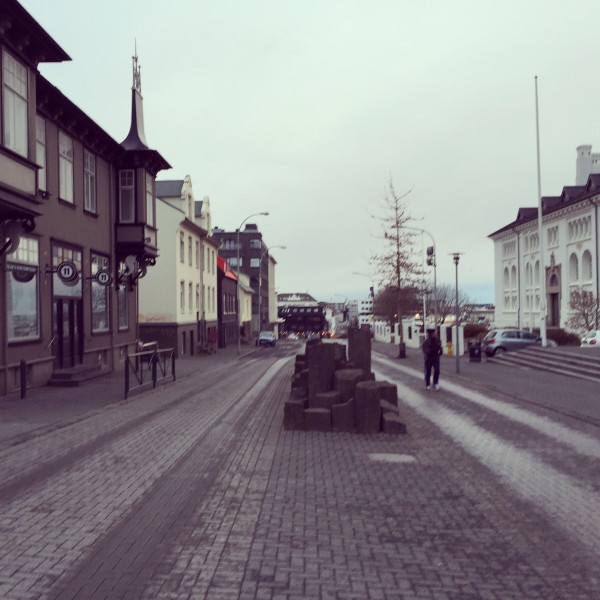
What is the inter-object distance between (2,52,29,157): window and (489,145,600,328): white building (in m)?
34.4

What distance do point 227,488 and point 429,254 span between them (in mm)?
39102

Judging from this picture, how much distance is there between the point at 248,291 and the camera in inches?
3492

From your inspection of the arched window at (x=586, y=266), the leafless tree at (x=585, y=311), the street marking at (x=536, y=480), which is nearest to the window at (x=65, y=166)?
the street marking at (x=536, y=480)

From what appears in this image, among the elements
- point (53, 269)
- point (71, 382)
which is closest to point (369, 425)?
point (71, 382)

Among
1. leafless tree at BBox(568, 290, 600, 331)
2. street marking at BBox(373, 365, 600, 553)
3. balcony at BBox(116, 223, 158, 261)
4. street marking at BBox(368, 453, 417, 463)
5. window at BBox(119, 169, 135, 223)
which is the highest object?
window at BBox(119, 169, 135, 223)

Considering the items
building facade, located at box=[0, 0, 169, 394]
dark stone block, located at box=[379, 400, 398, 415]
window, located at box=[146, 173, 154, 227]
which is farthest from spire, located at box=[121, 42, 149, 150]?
dark stone block, located at box=[379, 400, 398, 415]

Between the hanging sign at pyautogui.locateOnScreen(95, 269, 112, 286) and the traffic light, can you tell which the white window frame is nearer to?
the hanging sign at pyautogui.locateOnScreen(95, 269, 112, 286)

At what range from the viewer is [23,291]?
20109 millimetres

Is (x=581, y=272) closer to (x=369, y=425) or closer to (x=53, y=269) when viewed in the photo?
(x=53, y=269)

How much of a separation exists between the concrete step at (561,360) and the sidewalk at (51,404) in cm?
1538

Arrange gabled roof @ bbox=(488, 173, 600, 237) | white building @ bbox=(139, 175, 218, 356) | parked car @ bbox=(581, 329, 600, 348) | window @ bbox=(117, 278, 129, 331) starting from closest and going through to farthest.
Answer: window @ bbox=(117, 278, 129, 331) → parked car @ bbox=(581, 329, 600, 348) → white building @ bbox=(139, 175, 218, 356) → gabled roof @ bbox=(488, 173, 600, 237)

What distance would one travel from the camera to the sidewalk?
13.3 meters

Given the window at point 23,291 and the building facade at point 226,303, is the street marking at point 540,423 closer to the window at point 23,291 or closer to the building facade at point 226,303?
the window at point 23,291

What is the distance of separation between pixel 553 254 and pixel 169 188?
3357 cm
